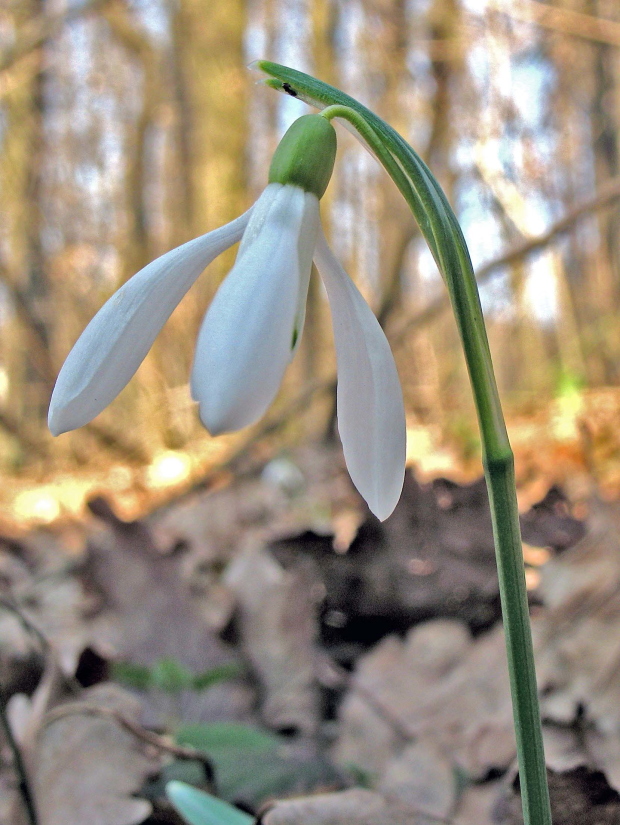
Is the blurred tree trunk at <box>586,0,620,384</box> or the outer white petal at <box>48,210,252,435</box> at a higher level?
the blurred tree trunk at <box>586,0,620,384</box>

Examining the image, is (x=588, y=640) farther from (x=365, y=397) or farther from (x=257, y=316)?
(x=257, y=316)

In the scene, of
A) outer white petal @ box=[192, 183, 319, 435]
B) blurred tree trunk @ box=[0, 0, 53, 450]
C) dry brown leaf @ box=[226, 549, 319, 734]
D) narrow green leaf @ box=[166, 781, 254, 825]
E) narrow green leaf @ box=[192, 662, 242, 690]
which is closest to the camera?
outer white petal @ box=[192, 183, 319, 435]

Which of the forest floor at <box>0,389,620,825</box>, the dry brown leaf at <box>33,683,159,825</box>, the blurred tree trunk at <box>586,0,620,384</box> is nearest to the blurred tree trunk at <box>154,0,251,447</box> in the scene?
the blurred tree trunk at <box>586,0,620,384</box>

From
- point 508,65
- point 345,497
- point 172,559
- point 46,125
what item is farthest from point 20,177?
point 172,559

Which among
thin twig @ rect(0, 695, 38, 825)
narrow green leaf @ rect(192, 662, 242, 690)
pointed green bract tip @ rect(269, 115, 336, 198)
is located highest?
pointed green bract tip @ rect(269, 115, 336, 198)

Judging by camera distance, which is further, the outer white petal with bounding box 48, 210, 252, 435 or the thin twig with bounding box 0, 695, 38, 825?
the thin twig with bounding box 0, 695, 38, 825

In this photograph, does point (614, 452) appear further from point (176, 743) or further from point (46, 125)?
point (46, 125)

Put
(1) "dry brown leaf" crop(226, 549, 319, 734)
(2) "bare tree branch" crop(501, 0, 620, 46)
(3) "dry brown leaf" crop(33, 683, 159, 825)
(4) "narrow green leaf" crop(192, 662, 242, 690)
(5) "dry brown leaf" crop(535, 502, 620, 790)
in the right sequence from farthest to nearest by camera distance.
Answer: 1. (2) "bare tree branch" crop(501, 0, 620, 46)
2. (1) "dry brown leaf" crop(226, 549, 319, 734)
3. (4) "narrow green leaf" crop(192, 662, 242, 690)
4. (5) "dry brown leaf" crop(535, 502, 620, 790)
5. (3) "dry brown leaf" crop(33, 683, 159, 825)

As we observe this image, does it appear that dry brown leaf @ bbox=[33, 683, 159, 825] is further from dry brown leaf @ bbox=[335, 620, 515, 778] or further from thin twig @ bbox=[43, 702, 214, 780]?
dry brown leaf @ bbox=[335, 620, 515, 778]

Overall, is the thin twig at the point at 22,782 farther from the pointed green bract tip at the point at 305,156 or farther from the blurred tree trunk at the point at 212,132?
the blurred tree trunk at the point at 212,132
